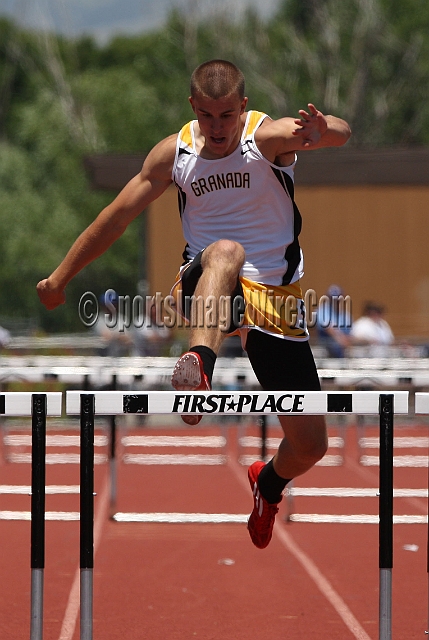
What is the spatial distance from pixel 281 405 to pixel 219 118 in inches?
45.3

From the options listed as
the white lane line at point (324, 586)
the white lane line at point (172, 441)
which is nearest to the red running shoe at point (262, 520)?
the white lane line at point (324, 586)

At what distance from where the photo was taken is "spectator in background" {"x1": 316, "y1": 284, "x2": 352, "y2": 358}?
44.1 ft

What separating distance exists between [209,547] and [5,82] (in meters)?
42.9

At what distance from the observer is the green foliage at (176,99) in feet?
116

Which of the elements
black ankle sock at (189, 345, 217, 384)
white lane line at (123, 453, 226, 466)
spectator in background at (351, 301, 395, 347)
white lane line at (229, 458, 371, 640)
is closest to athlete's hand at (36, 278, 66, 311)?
black ankle sock at (189, 345, 217, 384)

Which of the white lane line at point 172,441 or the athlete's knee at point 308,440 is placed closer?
the athlete's knee at point 308,440

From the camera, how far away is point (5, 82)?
1844 inches

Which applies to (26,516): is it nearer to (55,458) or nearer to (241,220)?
(241,220)

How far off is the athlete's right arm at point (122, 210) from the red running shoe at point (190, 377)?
2.52 ft

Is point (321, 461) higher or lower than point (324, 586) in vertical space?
higher

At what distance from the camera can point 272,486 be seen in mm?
4488

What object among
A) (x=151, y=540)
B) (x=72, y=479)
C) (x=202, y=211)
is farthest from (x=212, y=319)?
(x=72, y=479)

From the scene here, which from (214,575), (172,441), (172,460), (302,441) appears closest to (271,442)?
(172,441)

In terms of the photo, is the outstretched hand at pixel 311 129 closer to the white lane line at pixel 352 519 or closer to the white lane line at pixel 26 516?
the white lane line at pixel 26 516
